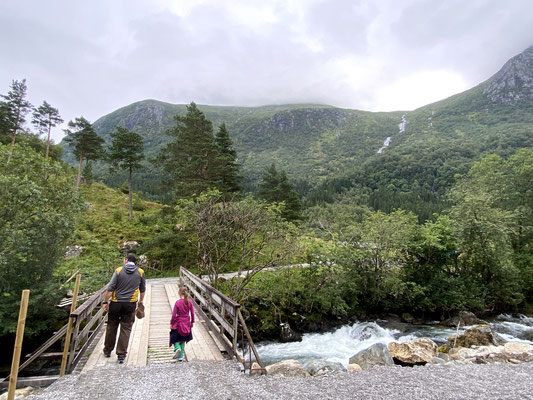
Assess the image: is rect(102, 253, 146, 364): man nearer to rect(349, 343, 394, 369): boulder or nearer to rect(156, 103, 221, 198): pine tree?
rect(349, 343, 394, 369): boulder

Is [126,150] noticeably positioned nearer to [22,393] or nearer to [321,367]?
[22,393]

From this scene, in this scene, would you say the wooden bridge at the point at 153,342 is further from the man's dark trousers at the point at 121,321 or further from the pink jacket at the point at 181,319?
the pink jacket at the point at 181,319

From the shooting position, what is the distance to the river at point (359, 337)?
13.4 meters

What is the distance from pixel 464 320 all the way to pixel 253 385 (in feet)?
59.7

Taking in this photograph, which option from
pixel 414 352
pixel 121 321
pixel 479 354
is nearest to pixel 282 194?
pixel 414 352

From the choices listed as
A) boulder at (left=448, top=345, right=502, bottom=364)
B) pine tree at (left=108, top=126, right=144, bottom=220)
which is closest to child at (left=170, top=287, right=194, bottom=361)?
boulder at (left=448, top=345, right=502, bottom=364)

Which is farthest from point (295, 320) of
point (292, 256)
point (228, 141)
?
point (228, 141)

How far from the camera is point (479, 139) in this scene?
158 meters

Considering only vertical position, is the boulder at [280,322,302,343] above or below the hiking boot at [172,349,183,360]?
below

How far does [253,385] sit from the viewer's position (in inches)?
206

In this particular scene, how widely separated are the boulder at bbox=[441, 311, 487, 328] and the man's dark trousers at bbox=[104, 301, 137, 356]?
1868 centimetres

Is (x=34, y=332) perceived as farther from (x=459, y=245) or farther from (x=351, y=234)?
(x=459, y=245)

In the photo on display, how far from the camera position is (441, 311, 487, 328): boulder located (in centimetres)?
1752

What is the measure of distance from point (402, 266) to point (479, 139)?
7004 inches
